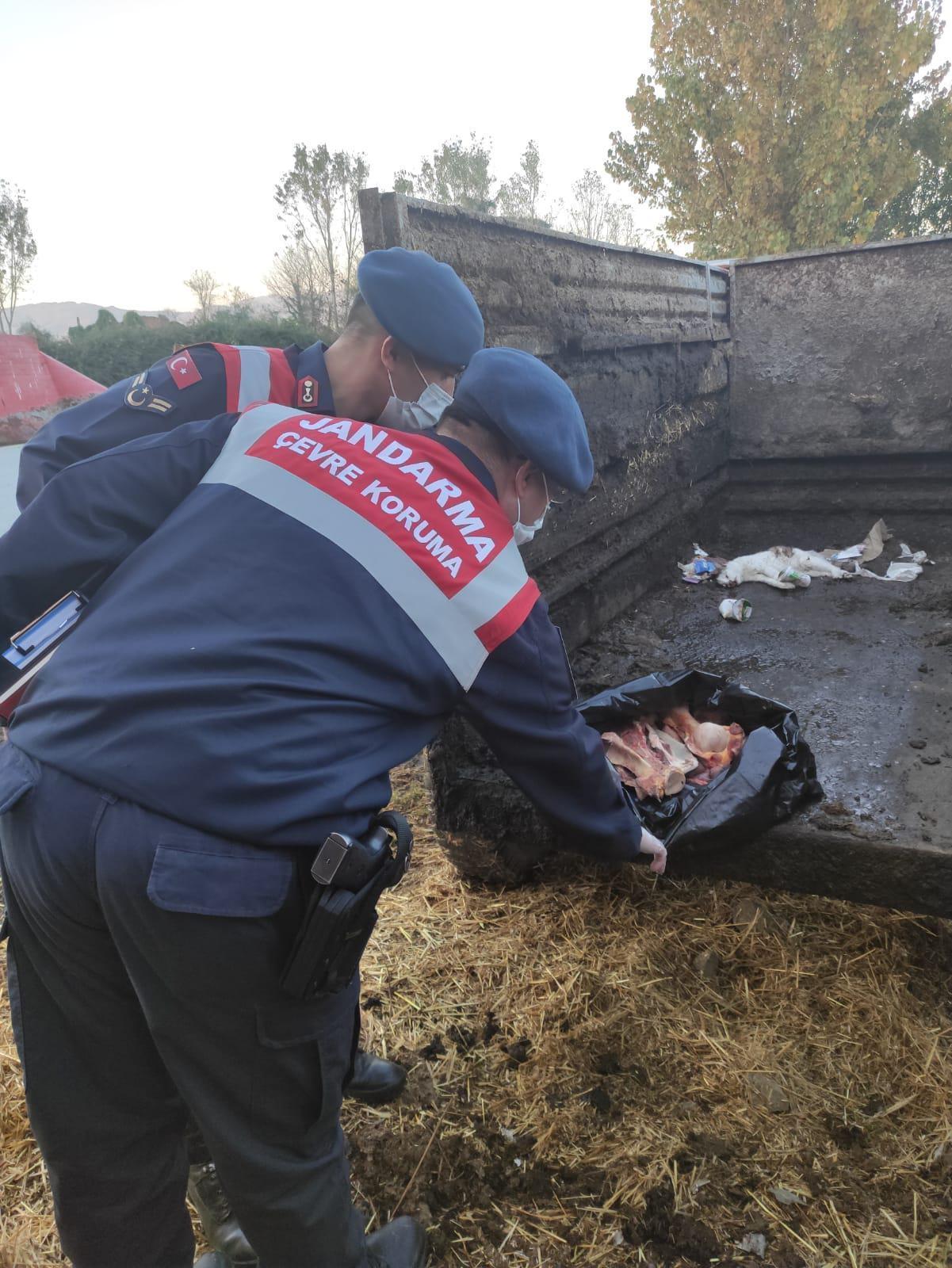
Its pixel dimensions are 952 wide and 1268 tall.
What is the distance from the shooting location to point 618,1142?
2.09m

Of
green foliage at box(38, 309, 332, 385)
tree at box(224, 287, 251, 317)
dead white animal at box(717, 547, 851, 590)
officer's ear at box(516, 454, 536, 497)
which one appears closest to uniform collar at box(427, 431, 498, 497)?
officer's ear at box(516, 454, 536, 497)

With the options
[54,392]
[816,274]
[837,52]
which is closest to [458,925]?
[816,274]

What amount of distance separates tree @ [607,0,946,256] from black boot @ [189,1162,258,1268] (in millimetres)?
16448

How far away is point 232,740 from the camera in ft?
4.02

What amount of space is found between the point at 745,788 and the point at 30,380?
662cm

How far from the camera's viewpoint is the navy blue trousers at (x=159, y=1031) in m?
1.21

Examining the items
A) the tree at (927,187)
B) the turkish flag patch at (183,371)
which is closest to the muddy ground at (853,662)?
the turkish flag patch at (183,371)

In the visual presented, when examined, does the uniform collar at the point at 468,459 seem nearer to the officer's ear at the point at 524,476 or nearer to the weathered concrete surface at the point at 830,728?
the officer's ear at the point at 524,476

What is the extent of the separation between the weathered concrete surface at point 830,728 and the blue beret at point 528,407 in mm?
1363

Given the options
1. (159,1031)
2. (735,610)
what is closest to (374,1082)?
(159,1031)

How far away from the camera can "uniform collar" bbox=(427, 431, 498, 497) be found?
5.20 feet

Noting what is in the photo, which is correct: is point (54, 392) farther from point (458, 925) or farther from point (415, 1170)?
point (415, 1170)

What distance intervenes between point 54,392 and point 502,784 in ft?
19.9

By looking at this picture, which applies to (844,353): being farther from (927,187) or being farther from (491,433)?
(927,187)
